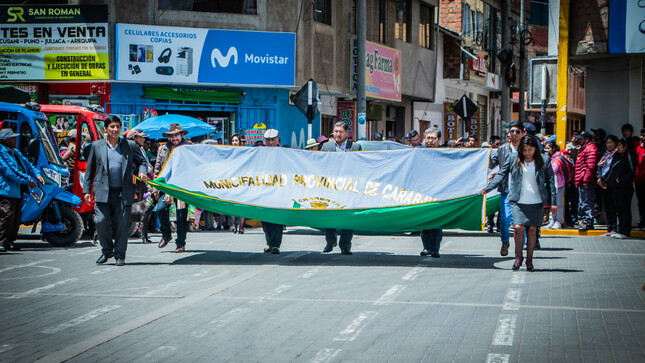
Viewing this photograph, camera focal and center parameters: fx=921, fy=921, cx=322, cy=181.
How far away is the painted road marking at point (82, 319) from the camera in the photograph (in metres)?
8.02

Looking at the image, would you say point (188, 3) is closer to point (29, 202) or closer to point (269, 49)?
point (269, 49)

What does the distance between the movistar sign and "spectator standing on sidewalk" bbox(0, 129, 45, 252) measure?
38.5 ft

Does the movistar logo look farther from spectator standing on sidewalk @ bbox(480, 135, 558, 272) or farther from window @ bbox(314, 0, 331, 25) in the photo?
spectator standing on sidewalk @ bbox(480, 135, 558, 272)

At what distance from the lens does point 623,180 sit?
57.8 feet

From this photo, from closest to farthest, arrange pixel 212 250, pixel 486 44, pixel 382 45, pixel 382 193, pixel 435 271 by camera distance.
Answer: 1. pixel 435 271
2. pixel 382 193
3. pixel 212 250
4. pixel 382 45
5. pixel 486 44

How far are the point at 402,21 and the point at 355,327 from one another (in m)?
29.6

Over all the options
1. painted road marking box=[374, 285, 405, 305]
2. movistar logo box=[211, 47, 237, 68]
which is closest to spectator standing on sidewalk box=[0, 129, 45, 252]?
painted road marking box=[374, 285, 405, 305]

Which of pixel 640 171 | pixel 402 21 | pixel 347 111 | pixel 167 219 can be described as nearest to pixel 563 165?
pixel 640 171

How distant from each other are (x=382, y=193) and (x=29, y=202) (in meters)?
6.06

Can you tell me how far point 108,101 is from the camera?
25844 millimetres

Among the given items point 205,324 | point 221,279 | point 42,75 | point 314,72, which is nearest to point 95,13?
point 42,75

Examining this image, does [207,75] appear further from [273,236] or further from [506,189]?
[506,189]

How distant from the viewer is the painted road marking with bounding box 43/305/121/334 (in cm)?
802

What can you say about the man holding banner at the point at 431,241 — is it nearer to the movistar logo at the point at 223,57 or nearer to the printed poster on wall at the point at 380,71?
the movistar logo at the point at 223,57
